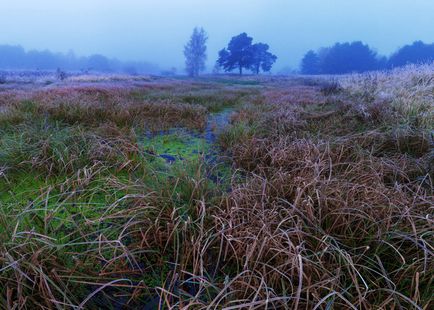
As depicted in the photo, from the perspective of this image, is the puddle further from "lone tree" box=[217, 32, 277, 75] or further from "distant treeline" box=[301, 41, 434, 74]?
"distant treeline" box=[301, 41, 434, 74]

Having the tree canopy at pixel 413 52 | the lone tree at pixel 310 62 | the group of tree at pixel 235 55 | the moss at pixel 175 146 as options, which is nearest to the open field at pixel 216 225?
the moss at pixel 175 146

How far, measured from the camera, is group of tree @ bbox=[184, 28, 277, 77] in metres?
56.1

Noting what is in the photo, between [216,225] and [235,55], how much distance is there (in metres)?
59.5

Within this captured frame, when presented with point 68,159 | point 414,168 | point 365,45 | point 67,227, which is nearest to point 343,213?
point 414,168

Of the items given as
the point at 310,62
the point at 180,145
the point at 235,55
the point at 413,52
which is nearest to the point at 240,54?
the point at 235,55

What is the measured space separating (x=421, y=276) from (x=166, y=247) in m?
1.34

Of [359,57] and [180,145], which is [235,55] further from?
[180,145]

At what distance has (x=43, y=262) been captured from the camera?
3.98 feet

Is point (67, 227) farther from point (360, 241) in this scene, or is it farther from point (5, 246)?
point (360, 241)

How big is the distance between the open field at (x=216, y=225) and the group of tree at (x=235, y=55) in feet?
180

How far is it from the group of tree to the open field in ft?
180

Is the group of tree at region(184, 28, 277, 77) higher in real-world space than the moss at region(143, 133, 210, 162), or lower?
higher

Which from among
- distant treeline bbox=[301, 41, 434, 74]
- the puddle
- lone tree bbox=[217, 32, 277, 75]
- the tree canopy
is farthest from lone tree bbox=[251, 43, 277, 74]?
the puddle

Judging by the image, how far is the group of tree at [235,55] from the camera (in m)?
56.1
